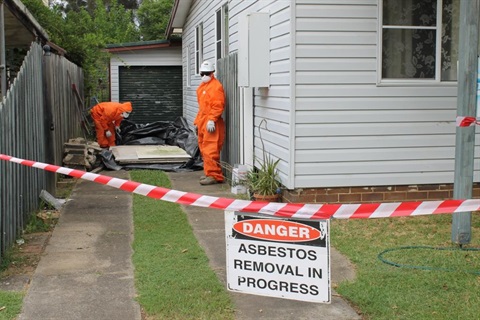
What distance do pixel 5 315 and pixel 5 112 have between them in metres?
2.48

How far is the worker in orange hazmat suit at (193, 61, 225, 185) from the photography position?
11.6 m

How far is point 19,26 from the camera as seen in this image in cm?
1177

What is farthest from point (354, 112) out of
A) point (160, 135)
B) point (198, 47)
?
point (160, 135)

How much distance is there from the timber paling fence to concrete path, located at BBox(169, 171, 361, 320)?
1.97 metres

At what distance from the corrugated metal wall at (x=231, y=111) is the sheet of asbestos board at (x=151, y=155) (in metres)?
1.82

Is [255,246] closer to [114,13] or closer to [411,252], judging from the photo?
[411,252]

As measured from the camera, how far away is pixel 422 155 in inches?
360

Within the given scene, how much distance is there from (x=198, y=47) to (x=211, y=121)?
6919 millimetres

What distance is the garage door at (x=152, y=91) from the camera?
22.2m

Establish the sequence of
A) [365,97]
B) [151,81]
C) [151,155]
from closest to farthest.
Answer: [365,97], [151,155], [151,81]

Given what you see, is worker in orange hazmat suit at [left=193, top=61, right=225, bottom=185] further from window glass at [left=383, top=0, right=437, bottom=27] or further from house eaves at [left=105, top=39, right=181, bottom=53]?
house eaves at [left=105, top=39, right=181, bottom=53]

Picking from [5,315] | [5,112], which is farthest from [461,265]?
[5,112]

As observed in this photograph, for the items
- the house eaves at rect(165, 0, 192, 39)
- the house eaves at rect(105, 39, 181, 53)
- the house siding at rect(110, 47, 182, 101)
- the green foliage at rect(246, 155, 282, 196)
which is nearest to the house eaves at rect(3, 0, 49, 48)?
the green foliage at rect(246, 155, 282, 196)

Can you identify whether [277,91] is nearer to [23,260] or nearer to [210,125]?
[210,125]
